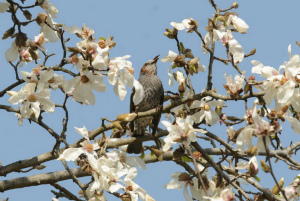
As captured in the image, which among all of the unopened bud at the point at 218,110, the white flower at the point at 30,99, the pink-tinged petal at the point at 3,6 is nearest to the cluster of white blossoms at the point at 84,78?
the white flower at the point at 30,99

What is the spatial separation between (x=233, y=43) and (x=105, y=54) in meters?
0.93

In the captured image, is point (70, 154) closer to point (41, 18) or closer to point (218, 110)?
point (41, 18)

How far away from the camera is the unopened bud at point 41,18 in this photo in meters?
3.92

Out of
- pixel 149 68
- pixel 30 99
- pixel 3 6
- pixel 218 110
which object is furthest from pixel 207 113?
pixel 149 68

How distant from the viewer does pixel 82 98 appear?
143 inches

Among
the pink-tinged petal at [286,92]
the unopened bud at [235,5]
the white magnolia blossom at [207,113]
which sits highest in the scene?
the unopened bud at [235,5]

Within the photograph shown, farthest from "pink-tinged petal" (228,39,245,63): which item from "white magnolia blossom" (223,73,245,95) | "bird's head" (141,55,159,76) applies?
"bird's head" (141,55,159,76)

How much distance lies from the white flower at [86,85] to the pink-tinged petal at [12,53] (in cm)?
60

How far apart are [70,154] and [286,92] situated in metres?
1.40

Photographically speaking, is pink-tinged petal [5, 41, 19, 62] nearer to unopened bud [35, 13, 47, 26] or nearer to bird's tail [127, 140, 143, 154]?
unopened bud [35, 13, 47, 26]

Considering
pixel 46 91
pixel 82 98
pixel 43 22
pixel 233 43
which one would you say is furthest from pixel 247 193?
pixel 43 22

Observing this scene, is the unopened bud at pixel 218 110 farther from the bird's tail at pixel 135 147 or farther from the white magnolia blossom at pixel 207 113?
the bird's tail at pixel 135 147

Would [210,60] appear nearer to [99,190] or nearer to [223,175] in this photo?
[223,175]

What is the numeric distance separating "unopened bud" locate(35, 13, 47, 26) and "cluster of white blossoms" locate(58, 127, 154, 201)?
0.94m
